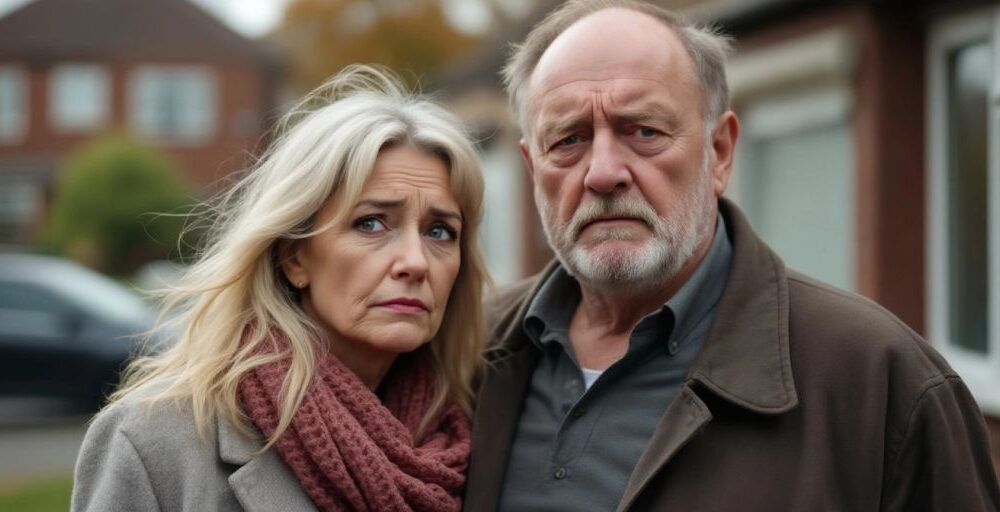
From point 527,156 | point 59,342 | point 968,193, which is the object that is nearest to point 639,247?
point 527,156

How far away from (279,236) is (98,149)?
3054 cm

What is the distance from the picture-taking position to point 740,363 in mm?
2773

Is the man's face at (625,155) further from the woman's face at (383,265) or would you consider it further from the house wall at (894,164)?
the house wall at (894,164)

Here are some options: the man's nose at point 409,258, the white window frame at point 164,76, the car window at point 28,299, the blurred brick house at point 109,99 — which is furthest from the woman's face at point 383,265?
A: the white window frame at point 164,76

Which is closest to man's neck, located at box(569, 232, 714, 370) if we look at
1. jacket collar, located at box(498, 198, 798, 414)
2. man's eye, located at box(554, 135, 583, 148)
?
jacket collar, located at box(498, 198, 798, 414)

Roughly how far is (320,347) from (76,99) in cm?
3754

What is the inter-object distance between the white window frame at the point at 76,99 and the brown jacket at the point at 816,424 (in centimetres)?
3759

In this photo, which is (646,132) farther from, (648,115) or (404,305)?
(404,305)

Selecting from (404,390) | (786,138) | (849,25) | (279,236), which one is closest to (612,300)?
(404,390)

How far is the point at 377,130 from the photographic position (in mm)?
3029

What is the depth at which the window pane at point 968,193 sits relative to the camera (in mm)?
5520

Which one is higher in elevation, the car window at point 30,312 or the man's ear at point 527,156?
the man's ear at point 527,156

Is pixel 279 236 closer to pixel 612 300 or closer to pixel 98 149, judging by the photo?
pixel 612 300

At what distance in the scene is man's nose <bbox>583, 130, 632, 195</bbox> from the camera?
9.67 feet
